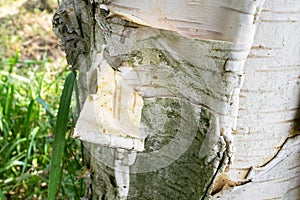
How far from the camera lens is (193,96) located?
0.69m

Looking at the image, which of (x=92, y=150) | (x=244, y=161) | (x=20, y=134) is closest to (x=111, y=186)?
(x=92, y=150)

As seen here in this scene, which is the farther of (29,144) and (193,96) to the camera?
(29,144)

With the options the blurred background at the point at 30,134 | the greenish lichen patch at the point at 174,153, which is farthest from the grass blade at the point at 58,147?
the greenish lichen patch at the point at 174,153

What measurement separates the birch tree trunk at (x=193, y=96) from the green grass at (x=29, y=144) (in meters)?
0.41

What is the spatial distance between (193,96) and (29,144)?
0.82 metres

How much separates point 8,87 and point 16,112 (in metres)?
0.09

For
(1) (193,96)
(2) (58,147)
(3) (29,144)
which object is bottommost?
(3) (29,144)

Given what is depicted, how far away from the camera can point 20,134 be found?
4.78 ft

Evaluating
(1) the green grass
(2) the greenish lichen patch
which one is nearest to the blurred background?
(1) the green grass

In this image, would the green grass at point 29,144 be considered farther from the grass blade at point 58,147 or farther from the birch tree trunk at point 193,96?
the birch tree trunk at point 193,96

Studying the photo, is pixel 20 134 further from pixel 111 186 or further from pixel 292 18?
pixel 292 18

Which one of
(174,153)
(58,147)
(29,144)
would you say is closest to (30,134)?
(29,144)

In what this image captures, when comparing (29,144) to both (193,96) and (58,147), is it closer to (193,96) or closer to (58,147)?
(58,147)

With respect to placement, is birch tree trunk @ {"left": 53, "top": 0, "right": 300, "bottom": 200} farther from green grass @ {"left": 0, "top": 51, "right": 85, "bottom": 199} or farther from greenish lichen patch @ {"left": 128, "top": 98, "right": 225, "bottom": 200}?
green grass @ {"left": 0, "top": 51, "right": 85, "bottom": 199}
